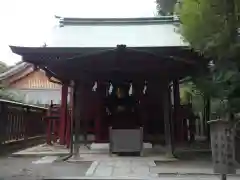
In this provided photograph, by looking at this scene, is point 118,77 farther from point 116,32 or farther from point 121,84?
point 116,32

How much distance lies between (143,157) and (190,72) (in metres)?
2.70

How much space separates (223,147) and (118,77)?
24.7 feet

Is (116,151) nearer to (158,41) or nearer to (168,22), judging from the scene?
(158,41)

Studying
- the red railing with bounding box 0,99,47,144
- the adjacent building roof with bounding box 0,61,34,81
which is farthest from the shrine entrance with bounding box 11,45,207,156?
the adjacent building roof with bounding box 0,61,34,81

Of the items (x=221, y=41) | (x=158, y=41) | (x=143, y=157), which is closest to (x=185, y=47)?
(x=158, y=41)

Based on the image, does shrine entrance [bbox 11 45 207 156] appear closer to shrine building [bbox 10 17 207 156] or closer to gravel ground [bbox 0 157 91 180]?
shrine building [bbox 10 17 207 156]

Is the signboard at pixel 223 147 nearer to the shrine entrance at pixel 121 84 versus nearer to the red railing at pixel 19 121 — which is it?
the shrine entrance at pixel 121 84

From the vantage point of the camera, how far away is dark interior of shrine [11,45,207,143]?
10.8m

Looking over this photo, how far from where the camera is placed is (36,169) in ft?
30.2

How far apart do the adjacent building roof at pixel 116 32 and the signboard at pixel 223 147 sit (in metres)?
5.27

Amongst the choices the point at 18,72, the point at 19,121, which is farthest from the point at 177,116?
the point at 18,72

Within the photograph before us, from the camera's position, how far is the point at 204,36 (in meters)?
9.30

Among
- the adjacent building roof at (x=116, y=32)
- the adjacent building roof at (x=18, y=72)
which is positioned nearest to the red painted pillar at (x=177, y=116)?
the adjacent building roof at (x=116, y=32)

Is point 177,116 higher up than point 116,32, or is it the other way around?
point 116,32
